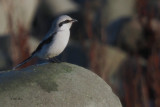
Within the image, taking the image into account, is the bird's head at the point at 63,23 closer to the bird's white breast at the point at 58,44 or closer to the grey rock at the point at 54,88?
the bird's white breast at the point at 58,44

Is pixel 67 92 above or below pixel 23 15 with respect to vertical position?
above

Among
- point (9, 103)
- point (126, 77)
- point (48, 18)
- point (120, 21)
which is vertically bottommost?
point (48, 18)

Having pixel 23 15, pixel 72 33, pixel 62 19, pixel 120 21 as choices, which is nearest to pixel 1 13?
pixel 23 15

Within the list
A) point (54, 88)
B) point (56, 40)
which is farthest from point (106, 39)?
point (54, 88)

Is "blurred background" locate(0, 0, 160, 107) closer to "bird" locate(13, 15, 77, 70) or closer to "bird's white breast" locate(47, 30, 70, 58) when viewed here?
"bird" locate(13, 15, 77, 70)

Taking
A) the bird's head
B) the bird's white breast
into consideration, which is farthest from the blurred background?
the bird's white breast

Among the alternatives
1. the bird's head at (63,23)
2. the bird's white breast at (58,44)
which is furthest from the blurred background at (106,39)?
the bird's white breast at (58,44)

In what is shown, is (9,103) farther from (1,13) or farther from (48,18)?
(48,18)
